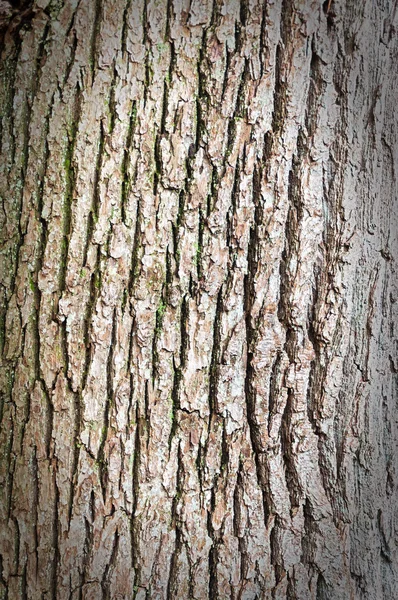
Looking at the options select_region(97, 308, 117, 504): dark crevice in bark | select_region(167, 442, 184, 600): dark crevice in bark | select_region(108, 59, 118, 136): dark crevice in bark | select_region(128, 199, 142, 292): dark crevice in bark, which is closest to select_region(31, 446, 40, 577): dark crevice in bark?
select_region(97, 308, 117, 504): dark crevice in bark

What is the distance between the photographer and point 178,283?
Result: 1.18 m

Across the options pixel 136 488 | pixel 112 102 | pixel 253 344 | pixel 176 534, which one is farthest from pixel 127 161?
pixel 176 534

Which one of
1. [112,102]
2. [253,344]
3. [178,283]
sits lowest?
[253,344]

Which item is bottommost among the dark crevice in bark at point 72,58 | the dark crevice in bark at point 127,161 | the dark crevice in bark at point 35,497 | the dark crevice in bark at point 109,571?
the dark crevice in bark at point 109,571

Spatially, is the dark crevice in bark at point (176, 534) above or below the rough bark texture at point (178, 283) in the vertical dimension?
below

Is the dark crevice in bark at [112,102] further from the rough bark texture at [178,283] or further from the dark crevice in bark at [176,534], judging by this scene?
the dark crevice in bark at [176,534]

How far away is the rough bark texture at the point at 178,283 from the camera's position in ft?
3.82

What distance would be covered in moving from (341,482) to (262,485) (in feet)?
0.56

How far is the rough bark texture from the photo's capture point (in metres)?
1.17

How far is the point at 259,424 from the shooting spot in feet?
4.01

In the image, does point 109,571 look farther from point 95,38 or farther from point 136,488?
point 95,38

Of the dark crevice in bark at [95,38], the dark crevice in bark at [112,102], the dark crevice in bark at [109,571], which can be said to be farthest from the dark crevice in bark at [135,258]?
the dark crevice in bark at [109,571]

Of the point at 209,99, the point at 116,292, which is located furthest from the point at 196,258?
the point at 209,99

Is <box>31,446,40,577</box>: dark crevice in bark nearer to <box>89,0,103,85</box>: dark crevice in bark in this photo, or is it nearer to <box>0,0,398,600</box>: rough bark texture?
<box>0,0,398,600</box>: rough bark texture
